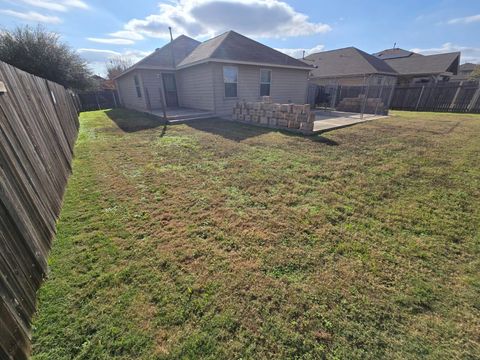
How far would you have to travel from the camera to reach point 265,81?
1263 cm

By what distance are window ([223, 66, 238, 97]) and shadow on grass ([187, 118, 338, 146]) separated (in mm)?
2107

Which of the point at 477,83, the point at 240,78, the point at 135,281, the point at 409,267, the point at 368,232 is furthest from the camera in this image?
the point at 477,83

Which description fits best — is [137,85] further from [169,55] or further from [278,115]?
[278,115]

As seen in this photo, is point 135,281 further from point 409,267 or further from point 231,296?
point 409,267

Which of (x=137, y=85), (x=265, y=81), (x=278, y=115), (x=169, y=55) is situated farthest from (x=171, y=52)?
(x=278, y=115)

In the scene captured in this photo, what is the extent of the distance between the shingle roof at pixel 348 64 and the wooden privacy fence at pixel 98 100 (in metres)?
18.7

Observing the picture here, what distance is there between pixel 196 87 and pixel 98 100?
1357cm

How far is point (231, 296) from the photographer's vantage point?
6.25ft

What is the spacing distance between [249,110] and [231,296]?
8585 millimetres

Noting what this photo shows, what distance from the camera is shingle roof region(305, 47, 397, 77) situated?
1788 cm

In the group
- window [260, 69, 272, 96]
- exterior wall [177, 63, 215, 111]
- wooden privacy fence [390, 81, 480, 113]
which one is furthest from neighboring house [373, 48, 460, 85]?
exterior wall [177, 63, 215, 111]

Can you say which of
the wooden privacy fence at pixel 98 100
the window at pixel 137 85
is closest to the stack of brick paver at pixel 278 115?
the window at pixel 137 85

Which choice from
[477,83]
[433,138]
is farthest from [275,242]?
[477,83]

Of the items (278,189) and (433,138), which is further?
(433,138)
